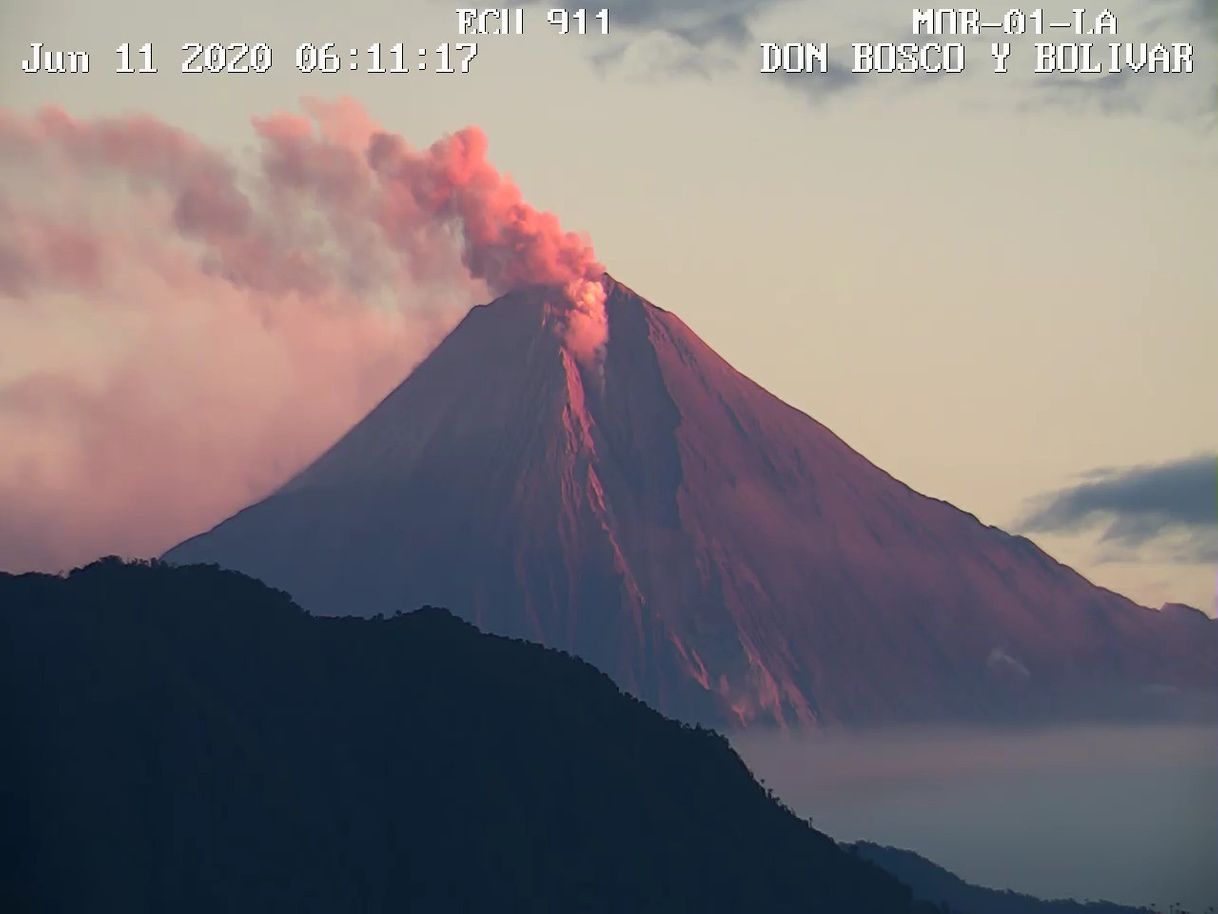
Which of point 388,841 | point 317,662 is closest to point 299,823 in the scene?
A: point 388,841

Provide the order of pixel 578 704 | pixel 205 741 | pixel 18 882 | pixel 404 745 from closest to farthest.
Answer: pixel 18 882 < pixel 205 741 < pixel 404 745 < pixel 578 704

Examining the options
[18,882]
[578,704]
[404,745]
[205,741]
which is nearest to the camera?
[18,882]

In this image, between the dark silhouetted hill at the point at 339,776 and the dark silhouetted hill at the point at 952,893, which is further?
the dark silhouetted hill at the point at 952,893

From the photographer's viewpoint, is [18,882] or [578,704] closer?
[18,882]

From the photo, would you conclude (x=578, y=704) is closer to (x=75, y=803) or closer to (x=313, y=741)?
(x=313, y=741)

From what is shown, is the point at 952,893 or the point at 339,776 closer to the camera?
the point at 339,776
